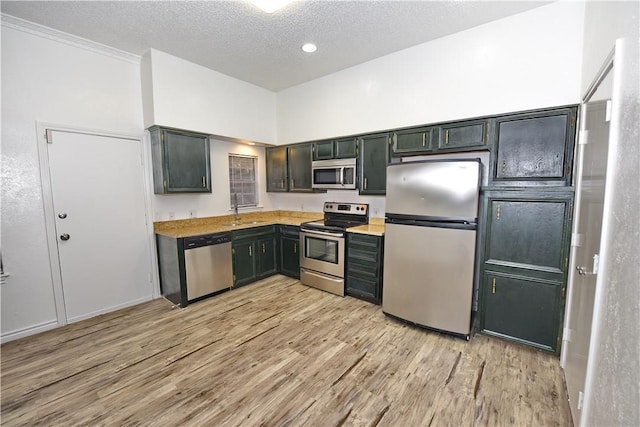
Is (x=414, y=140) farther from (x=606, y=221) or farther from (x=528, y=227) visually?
(x=606, y=221)

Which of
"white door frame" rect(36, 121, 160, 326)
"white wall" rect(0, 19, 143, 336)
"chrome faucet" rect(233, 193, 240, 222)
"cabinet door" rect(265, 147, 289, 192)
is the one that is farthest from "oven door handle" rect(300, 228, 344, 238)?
"white wall" rect(0, 19, 143, 336)

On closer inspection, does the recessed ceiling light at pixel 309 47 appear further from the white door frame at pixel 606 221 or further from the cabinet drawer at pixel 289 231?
the white door frame at pixel 606 221

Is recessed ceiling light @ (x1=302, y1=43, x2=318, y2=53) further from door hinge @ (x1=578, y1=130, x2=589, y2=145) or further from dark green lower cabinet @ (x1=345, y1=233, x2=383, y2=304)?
door hinge @ (x1=578, y1=130, x2=589, y2=145)

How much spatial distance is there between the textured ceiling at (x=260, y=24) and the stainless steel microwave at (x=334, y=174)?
4.45ft

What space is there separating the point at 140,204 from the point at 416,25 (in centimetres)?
389

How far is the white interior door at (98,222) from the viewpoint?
292cm

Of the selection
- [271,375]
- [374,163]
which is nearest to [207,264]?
[271,375]

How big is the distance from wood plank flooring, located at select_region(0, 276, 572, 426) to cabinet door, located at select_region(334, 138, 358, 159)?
216 cm

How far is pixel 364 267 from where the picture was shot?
346 cm

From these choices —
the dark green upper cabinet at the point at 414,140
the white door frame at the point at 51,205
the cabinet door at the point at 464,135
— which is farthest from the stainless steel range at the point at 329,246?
the white door frame at the point at 51,205

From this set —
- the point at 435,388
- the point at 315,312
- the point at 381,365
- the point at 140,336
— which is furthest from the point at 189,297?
the point at 435,388

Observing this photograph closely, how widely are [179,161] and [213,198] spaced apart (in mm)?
891

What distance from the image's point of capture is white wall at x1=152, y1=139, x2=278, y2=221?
376cm

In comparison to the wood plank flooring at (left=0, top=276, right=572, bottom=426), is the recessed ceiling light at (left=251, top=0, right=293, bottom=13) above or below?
above
